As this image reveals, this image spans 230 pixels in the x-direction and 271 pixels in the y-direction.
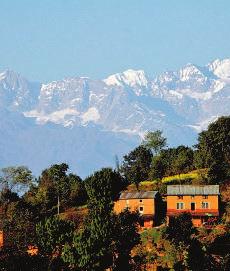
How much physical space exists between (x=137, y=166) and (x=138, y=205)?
37.6 meters

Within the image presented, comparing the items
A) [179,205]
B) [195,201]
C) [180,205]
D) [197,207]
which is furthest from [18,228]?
[197,207]

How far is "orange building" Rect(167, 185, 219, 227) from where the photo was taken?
4845 inches

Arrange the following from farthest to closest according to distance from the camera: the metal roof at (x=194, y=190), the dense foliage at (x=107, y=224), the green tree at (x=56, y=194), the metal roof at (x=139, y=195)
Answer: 1. the green tree at (x=56, y=194)
2. the metal roof at (x=139, y=195)
3. the metal roof at (x=194, y=190)
4. the dense foliage at (x=107, y=224)

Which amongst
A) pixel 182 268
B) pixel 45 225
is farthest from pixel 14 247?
pixel 182 268

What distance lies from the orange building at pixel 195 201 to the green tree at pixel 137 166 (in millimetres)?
26060

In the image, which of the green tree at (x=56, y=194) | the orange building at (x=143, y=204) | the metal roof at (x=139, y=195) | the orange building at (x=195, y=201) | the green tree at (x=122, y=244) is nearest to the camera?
the green tree at (x=122, y=244)

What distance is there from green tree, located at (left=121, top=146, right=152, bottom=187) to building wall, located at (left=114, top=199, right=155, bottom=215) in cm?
2019

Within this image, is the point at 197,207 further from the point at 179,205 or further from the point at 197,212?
the point at 179,205

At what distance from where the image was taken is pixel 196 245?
4077 inches

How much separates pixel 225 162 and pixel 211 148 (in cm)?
544

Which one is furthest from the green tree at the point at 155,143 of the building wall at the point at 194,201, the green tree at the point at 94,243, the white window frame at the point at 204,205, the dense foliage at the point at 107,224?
the green tree at the point at 94,243

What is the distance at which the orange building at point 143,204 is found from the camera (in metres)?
126

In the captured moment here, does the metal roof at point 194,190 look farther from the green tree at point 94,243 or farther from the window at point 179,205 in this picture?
the green tree at point 94,243

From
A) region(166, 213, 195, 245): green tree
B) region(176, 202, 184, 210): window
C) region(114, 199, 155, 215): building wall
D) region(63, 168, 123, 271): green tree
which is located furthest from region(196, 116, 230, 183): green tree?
region(63, 168, 123, 271): green tree
